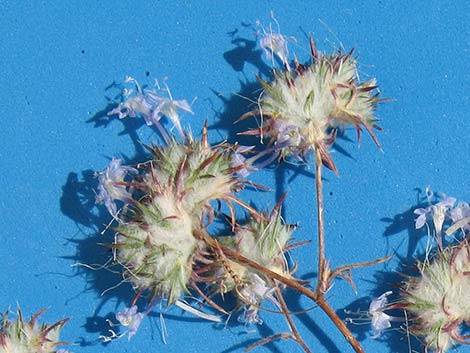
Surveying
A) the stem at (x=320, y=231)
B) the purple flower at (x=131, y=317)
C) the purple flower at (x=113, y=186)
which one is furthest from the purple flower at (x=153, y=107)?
the purple flower at (x=131, y=317)

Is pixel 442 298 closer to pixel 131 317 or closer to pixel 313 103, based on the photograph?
pixel 313 103

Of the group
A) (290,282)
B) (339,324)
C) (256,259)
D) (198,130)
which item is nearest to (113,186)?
(198,130)

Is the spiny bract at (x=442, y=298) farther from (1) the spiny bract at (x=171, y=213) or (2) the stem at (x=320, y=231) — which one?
(1) the spiny bract at (x=171, y=213)

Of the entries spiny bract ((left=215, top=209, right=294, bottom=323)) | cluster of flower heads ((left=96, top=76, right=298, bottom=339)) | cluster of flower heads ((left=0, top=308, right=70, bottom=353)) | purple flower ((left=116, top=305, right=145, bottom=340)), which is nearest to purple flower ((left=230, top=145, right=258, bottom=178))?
cluster of flower heads ((left=96, top=76, right=298, bottom=339))

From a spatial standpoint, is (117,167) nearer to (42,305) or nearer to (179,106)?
(179,106)

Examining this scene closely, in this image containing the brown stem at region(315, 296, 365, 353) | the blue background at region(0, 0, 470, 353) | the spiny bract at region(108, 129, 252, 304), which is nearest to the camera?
the spiny bract at region(108, 129, 252, 304)

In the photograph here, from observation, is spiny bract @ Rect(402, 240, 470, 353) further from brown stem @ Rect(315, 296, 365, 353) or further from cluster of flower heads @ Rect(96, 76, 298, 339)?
cluster of flower heads @ Rect(96, 76, 298, 339)
